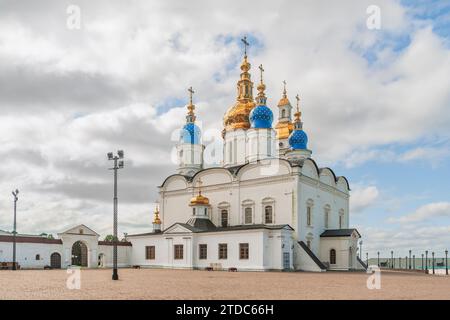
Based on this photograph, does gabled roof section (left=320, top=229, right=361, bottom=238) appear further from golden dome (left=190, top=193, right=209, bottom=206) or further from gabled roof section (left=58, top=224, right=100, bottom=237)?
gabled roof section (left=58, top=224, right=100, bottom=237)

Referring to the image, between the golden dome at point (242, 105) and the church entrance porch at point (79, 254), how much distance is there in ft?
62.8

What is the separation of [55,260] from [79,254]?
12.7 ft

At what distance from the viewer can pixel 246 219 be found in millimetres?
42562

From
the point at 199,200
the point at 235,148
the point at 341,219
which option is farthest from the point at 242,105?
the point at 341,219

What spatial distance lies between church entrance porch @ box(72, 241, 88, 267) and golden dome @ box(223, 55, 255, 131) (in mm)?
19141

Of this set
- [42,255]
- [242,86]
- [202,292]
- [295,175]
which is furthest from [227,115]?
A: [202,292]

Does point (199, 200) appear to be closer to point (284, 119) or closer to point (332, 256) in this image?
point (332, 256)

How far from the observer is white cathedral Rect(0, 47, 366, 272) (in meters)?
38.5

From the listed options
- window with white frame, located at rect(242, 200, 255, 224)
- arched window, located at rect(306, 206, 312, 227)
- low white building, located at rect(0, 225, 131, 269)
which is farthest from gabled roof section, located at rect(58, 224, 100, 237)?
arched window, located at rect(306, 206, 312, 227)

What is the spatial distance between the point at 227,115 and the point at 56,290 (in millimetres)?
37156

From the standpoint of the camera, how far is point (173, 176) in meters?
49.4

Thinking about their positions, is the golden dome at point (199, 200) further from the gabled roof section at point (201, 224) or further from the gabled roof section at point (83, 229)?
the gabled roof section at point (83, 229)

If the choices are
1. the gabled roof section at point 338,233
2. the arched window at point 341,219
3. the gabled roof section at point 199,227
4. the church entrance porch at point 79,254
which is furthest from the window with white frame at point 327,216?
the church entrance porch at point 79,254
